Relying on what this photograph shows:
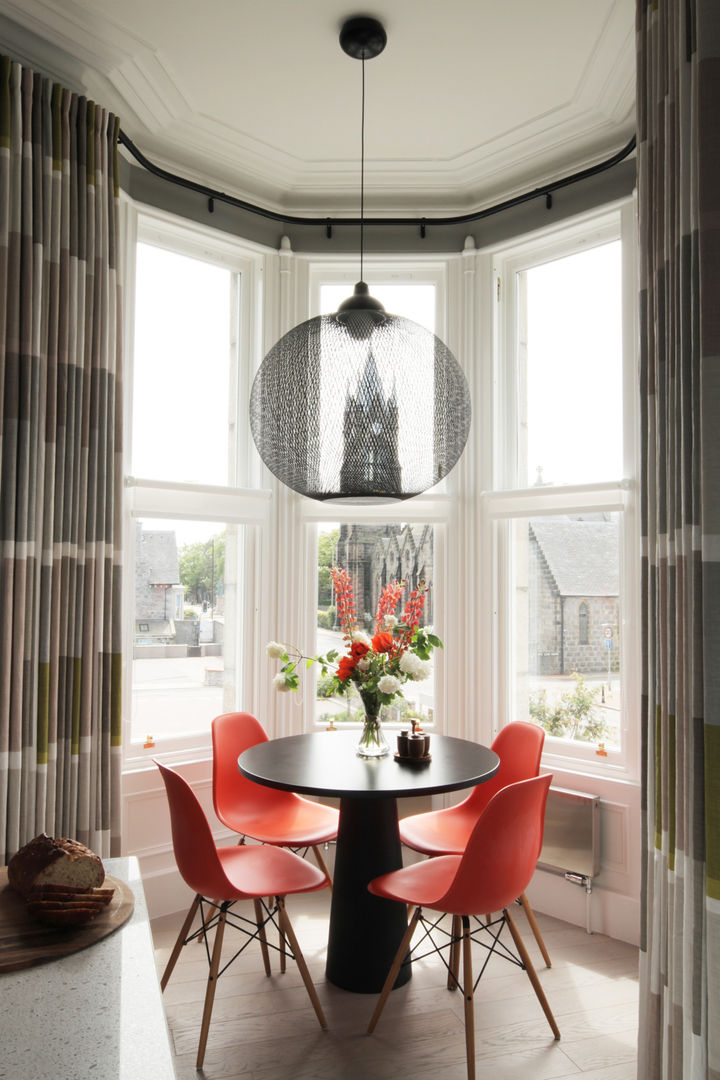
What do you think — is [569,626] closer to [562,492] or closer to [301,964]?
[562,492]

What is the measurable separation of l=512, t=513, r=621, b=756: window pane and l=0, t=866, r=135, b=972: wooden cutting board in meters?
2.40

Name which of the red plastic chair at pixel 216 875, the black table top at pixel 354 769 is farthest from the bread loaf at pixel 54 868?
the black table top at pixel 354 769

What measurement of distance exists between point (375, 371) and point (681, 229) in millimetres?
955

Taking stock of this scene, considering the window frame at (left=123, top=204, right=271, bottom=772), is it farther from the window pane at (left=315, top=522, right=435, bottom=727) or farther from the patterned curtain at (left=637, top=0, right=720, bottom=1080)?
the patterned curtain at (left=637, top=0, right=720, bottom=1080)

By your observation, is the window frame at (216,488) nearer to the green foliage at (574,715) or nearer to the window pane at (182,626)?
the window pane at (182,626)

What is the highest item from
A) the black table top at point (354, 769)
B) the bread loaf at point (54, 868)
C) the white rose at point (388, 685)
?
the white rose at point (388, 685)

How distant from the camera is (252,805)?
3.07 m

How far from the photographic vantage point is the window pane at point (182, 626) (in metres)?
3.41

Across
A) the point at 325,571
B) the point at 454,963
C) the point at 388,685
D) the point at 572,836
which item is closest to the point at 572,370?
the point at 325,571

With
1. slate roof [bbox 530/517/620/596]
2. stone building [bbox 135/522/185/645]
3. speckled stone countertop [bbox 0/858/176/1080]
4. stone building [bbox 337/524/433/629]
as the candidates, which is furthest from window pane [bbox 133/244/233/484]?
speckled stone countertop [bbox 0/858/176/1080]

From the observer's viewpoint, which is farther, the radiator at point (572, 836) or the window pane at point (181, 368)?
the window pane at point (181, 368)

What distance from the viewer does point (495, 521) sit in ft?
12.3

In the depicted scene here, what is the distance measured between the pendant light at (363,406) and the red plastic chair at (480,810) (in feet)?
3.68

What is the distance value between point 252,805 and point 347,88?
2.85 m
